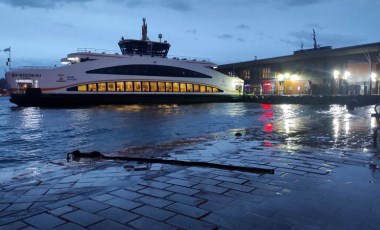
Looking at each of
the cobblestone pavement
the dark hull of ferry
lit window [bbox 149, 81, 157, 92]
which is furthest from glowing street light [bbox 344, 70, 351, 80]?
the cobblestone pavement

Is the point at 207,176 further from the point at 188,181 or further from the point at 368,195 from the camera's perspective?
the point at 368,195

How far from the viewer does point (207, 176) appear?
4.95 m

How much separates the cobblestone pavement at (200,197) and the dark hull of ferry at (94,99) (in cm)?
3148

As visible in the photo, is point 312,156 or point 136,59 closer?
point 312,156

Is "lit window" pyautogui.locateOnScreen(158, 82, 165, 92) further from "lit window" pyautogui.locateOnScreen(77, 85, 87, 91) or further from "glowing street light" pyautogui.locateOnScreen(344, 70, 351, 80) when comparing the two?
"glowing street light" pyautogui.locateOnScreen(344, 70, 351, 80)

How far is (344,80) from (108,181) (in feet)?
130

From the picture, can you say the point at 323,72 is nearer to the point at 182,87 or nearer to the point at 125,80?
the point at 182,87

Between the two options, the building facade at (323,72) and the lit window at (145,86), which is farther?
the lit window at (145,86)

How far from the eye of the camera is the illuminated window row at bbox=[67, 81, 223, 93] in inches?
1453

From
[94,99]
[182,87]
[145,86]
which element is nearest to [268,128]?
[94,99]

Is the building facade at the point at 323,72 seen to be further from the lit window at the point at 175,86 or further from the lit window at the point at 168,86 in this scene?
the lit window at the point at 168,86

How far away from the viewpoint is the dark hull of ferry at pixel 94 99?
34531 millimetres

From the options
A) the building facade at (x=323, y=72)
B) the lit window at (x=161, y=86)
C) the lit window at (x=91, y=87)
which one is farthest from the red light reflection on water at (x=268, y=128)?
the lit window at (x=161, y=86)

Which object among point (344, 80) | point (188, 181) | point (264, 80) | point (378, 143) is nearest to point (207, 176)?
point (188, 181)
